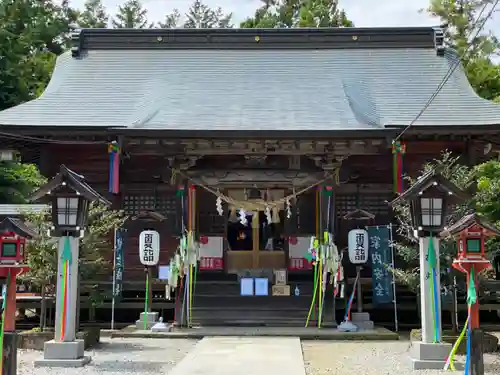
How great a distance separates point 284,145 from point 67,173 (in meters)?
5.21

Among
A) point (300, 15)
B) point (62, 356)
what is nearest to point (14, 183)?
point (62, 356)

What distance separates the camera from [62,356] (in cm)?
802

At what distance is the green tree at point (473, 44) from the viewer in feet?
77.6

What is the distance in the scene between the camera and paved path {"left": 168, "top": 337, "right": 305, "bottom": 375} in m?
7.23

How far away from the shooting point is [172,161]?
12273mm

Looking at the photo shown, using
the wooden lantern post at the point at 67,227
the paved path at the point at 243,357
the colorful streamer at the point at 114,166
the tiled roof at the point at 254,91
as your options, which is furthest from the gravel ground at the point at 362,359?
the colorful streamer at the point at 114,166

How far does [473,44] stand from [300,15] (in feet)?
46.4

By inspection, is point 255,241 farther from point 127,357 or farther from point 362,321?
point 127,357

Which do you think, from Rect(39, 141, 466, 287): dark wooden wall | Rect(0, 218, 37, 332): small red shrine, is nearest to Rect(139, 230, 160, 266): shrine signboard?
Rect(39, 141, 466, 287): dark wooden wall

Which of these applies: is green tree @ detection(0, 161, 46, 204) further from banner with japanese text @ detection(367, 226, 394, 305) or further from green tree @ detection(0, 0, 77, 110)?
banner with japanese text @ detection(367, 226, 394, 305)

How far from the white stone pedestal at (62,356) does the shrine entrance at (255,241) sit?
17.4ft

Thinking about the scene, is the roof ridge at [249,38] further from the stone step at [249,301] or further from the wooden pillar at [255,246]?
the stone step at [249,301]

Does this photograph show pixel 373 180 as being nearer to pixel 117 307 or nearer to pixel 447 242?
pixel 447 242

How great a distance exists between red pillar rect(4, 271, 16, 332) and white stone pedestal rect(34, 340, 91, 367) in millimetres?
1779
